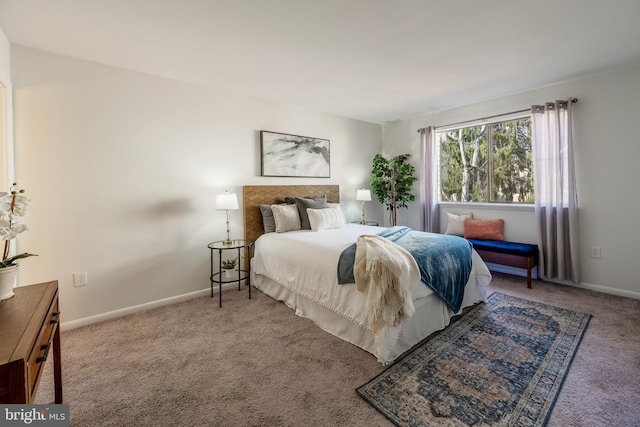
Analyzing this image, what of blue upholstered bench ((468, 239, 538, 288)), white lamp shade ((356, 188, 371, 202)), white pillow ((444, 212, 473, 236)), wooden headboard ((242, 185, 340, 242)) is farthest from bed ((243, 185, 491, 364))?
white pillow ((444, 212, 473, 236))

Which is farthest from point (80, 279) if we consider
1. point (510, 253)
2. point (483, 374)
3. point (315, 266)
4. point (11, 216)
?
point (510, 253)

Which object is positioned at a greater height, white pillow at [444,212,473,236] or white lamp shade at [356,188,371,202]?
white lamp shade at [356,188,371,202]

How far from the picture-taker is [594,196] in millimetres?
3332

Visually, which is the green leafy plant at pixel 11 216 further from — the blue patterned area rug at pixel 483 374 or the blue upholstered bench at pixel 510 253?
the blue upholstered bench at pixel 510 253

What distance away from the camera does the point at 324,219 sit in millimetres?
3633

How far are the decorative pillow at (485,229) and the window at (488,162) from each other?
0.40m

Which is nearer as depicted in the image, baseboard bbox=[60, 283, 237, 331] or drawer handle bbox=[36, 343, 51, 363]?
drawer handle bbox=[36, 343, 51, 363]

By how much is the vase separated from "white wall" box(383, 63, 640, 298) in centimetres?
501

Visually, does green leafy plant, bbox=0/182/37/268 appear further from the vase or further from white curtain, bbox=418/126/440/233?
white curtain, bbox=418/126/440/233

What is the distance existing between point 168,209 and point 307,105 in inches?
93.7

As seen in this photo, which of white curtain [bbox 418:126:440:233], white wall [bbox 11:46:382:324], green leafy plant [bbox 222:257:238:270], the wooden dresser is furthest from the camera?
white curtain [bbox 418:126:440:233]

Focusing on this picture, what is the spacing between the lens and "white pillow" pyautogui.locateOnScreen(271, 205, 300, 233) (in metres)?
3.55

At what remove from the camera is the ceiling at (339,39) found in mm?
1989

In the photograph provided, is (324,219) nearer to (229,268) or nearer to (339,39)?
(229,268)
